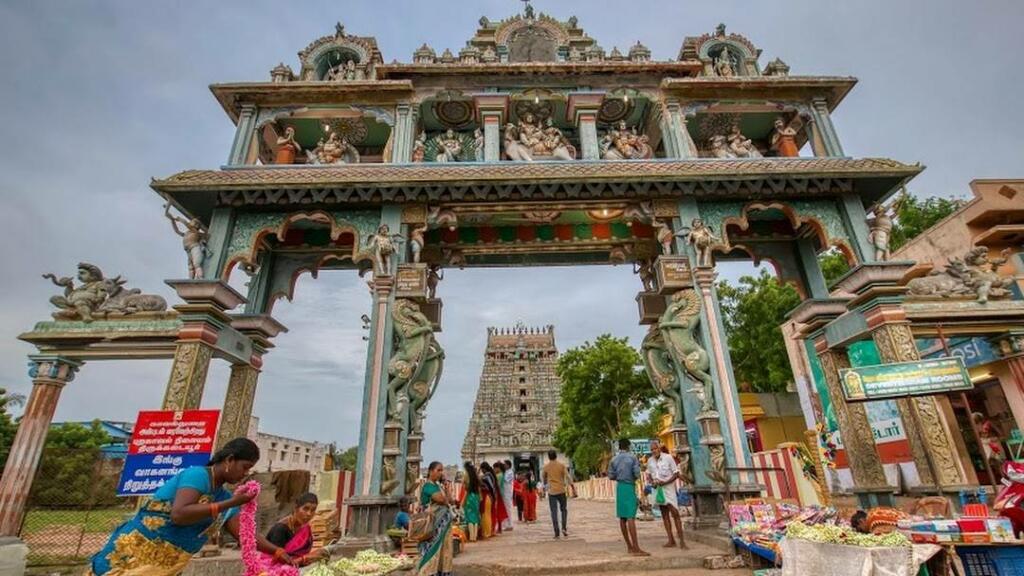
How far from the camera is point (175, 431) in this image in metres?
6.73

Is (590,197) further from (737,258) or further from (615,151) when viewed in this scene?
(737,258)

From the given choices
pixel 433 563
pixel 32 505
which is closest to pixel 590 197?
pixel 433 563

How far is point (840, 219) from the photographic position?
908cm

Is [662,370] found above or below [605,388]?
below

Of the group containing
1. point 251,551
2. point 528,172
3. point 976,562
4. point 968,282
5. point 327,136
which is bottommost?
point 976,562

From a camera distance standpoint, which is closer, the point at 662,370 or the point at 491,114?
the point at 662,370

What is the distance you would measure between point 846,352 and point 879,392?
3.40 meters

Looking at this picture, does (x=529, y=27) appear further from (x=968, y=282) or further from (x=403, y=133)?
(x=968, y=282)

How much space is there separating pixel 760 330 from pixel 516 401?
30.4m

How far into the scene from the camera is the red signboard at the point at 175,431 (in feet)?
21.7

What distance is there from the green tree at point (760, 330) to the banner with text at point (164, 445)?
24230mm

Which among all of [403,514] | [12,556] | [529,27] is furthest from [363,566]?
[529,27]

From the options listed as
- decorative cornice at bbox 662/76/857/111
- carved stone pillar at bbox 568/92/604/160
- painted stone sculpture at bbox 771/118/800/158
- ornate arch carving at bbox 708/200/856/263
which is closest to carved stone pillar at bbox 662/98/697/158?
decorative cornice at bbox 662/76/857/111

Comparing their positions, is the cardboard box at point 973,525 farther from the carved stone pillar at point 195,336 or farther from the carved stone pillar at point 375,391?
the carved stone pillar at point 195,336
